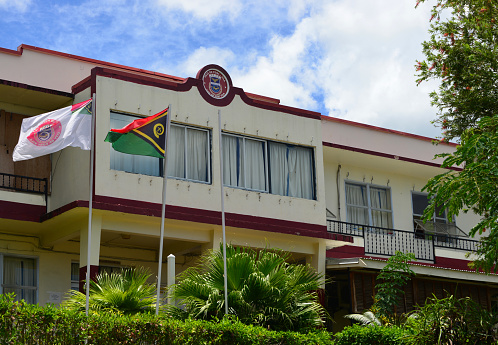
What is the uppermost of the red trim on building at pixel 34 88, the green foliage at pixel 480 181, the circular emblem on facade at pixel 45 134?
the red trim on building at pixel 34 88

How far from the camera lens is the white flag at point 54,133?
1391 cm

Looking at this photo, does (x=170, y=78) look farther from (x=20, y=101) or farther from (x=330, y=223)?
(x=330, y=223)

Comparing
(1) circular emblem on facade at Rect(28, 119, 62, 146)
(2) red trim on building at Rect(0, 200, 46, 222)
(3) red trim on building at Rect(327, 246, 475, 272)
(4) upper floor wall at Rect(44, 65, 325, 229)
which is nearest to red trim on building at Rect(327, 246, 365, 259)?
(3) red trim on building at Rect(327, 246, 475, 272)

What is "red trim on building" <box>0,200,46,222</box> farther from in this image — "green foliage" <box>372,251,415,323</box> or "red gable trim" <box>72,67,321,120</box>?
"green foliage" <box>372,251,415,323</box>

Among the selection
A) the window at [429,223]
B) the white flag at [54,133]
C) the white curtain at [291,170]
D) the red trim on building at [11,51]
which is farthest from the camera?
the window at [429,223]

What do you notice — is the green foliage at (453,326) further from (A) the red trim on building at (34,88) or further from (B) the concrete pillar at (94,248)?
(A) the red trim on building at (34,88)

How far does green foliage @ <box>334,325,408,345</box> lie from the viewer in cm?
1435

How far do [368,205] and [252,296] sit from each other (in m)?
10.3

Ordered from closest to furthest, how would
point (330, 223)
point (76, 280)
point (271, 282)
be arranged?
point (271, 282) < point (76, 280) < point (330, 223)

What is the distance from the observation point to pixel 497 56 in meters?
17.9

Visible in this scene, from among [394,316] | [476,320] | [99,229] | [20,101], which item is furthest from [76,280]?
[476,320]

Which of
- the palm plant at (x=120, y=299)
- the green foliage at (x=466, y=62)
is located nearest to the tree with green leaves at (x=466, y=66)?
the green foliage at (x=466, y=62)

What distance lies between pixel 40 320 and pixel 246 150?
911cm

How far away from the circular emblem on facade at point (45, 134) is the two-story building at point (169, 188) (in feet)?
8.82
